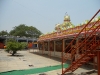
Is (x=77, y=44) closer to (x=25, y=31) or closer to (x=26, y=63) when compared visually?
(x=26, y=63)

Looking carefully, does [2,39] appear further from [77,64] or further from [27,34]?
[77,64]

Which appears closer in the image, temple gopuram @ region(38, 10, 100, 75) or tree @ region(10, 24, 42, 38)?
temple gopuram @ region(38, 10, 100, 75)

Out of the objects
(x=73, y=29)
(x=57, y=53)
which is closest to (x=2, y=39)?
(x=57, y=53)

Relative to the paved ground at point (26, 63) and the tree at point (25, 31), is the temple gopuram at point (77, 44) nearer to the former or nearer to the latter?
the paved ground at point (26, 63)

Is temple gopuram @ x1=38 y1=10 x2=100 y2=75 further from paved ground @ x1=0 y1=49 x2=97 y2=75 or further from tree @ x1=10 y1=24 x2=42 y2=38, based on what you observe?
tree @ x1=10 y1=24 x2=42 y2=38

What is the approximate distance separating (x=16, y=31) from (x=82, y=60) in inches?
1854

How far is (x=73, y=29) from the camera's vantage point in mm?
11648

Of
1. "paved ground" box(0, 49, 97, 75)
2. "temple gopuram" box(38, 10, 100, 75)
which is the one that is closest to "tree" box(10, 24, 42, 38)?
"temple gopuram" box(38, 10, 100, 75)

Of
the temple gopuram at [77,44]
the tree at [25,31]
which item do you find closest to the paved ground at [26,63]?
the temple gopuram at [77,44]

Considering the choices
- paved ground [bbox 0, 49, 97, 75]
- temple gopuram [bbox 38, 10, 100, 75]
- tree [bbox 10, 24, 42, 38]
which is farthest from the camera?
tree [bbox 10, 24, 42, 38]

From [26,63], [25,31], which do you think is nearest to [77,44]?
[26,63]

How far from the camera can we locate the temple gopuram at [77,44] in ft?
20.9

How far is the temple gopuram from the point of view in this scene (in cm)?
638

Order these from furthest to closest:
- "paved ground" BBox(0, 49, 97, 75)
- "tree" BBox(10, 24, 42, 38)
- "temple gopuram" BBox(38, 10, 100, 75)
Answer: "tree" BBox(10, 24, 42, 38) < "paved ground" BBox(0, 49, 97, 75) < "temple gopuram" BBox(38, 10, 100, 75)
